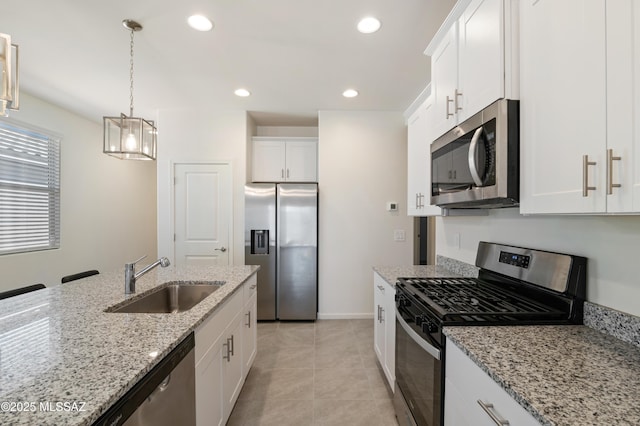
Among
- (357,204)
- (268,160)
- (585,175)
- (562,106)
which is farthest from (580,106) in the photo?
(268,160)

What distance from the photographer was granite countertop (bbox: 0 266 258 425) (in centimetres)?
68

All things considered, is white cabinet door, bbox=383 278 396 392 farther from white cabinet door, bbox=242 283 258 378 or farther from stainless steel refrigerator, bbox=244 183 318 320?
stainless steel refrigerator, bbox=244 183 318 320

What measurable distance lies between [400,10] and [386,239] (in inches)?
99.7

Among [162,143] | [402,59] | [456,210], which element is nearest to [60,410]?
[456,210]

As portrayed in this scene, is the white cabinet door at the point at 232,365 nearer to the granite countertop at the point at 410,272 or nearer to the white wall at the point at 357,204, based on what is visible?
the granite countertop at the point at 410,272

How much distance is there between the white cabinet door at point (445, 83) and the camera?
158 centimetres

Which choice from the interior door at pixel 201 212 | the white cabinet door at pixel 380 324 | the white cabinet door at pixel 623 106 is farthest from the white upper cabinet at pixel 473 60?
the interior door at pixel 201 212

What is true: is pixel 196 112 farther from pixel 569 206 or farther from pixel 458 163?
pixel 569 206

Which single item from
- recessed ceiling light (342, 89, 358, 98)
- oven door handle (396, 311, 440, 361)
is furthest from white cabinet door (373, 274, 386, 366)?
recessed ceiling light (342, 89, 358, 98)

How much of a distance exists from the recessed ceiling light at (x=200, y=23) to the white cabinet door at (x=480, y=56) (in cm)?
166

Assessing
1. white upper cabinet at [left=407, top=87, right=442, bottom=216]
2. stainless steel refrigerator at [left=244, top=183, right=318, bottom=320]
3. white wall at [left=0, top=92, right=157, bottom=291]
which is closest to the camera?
white upper cabinet at [left=407, top=87, right=442, bottom=216]

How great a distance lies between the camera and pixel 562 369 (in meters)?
0.81

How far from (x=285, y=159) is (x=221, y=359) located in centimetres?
283

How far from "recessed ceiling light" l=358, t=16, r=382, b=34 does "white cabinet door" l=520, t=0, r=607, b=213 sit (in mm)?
1096
